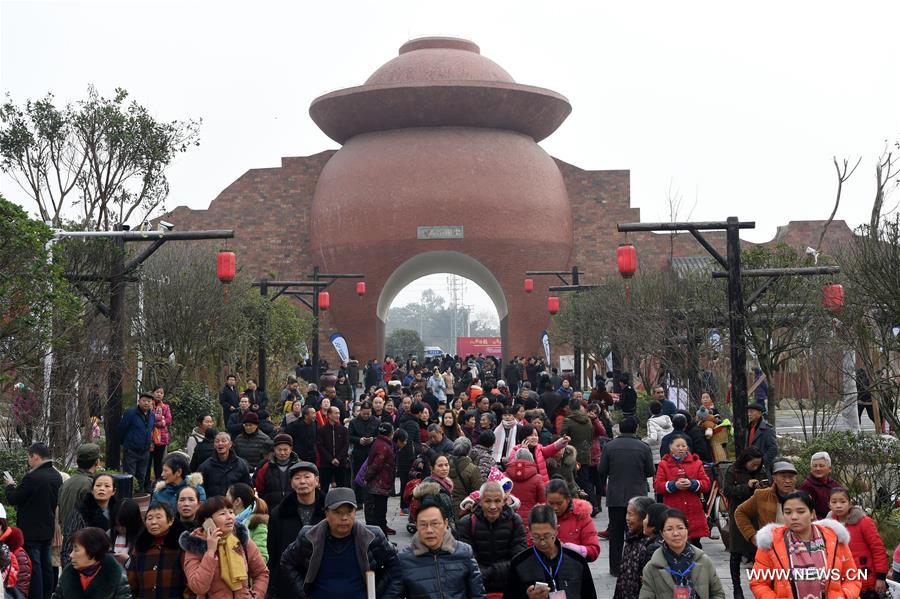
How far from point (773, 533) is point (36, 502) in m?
5.10

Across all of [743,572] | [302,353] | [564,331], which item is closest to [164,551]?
[743,572]

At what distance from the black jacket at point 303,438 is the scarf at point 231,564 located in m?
6.21

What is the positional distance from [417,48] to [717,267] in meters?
17.4

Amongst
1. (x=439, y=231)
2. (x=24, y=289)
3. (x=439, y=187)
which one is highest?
(x=439, y=187)

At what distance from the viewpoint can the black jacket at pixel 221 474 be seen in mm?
8164

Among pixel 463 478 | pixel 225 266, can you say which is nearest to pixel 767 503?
pixel 463 478

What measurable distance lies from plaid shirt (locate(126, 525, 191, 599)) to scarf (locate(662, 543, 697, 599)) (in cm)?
243

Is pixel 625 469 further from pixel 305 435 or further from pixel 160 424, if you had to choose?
pixel 160 424

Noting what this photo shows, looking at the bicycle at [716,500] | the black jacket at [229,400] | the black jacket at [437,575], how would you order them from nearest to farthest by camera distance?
the black jacket at [437,575]
the bicycle at [716,500]
the black jacket at [229,400]

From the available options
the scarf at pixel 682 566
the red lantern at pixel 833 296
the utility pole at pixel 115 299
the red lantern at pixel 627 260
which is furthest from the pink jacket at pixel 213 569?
the red lantern at pixel 627 260

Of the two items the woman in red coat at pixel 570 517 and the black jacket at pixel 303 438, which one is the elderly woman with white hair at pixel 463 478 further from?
the black jacket at pixel 303 438

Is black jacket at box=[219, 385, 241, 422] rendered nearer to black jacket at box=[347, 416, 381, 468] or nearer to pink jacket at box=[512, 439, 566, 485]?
black jacket at box=[347, 416, 381, 468]

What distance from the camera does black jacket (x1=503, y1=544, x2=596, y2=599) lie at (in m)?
5.29

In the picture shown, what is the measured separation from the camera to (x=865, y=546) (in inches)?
243
